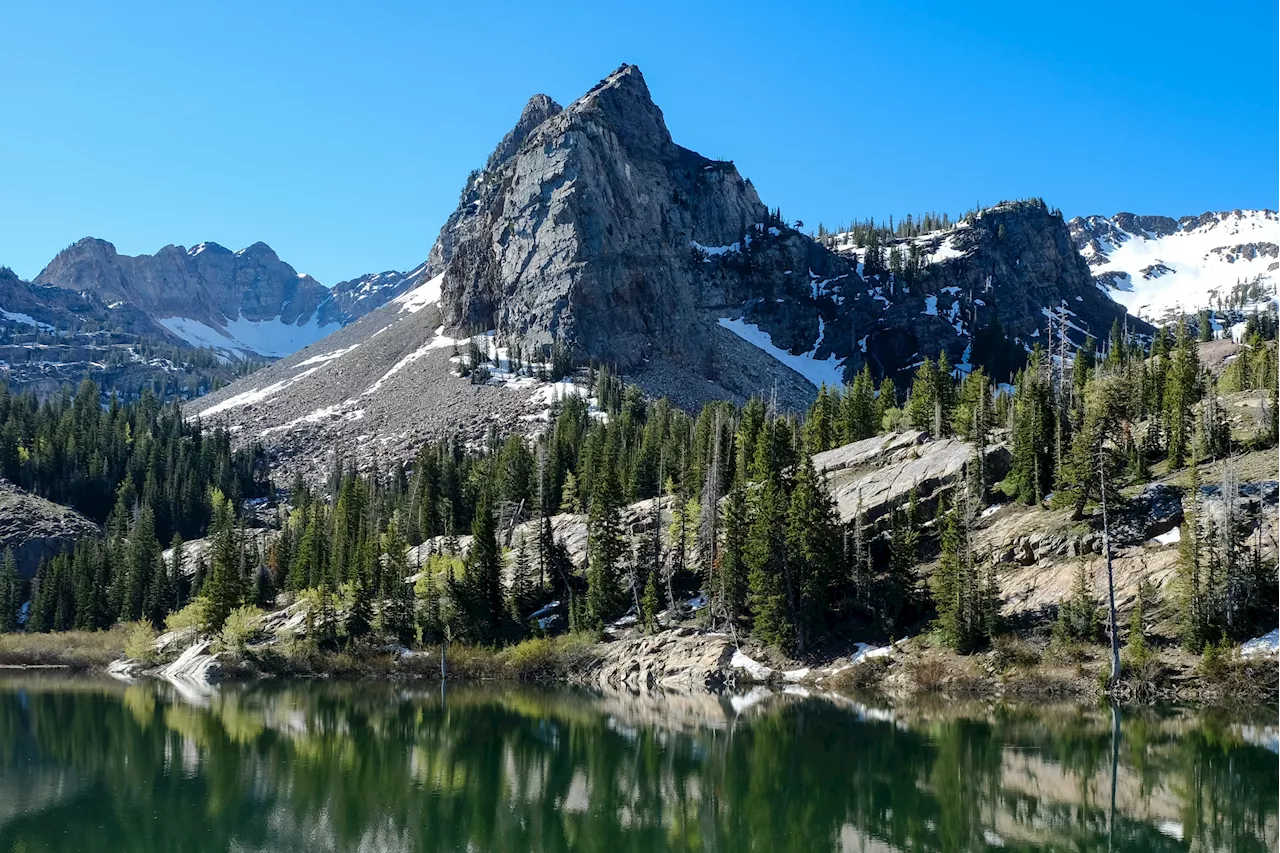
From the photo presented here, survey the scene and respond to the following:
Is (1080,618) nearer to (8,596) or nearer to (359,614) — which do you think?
(359,614)

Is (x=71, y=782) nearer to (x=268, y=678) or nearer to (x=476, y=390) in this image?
(x=268, y=678)

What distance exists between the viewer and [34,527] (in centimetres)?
12588

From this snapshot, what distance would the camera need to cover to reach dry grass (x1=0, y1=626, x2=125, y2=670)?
95312 millimetres

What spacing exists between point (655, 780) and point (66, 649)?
8156cm

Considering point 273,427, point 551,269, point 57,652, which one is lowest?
point 57,652

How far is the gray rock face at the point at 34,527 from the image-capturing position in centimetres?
12238

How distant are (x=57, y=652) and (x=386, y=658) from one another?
134 feet

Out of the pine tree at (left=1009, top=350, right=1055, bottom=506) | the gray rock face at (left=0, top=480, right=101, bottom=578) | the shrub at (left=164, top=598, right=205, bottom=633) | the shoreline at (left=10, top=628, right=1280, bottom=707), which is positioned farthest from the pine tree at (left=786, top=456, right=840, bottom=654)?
the gray rock face at (left=0, top=480, right=101, bottom=578)

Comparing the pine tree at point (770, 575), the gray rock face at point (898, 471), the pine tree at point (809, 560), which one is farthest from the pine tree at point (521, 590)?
the gray rock face at point (898, 471)

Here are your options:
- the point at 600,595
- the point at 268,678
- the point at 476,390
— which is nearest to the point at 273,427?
the point at 476,390

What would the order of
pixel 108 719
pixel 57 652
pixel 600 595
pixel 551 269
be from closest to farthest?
pixel 108 719 < pixel 600 595 < pixel 57 652 < pixel 551 269

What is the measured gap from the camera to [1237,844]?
1084 inches

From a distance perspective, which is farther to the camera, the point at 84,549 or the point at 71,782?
the point at 84,549

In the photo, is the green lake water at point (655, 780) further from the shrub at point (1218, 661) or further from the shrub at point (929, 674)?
the shrub at point (929, 674)
